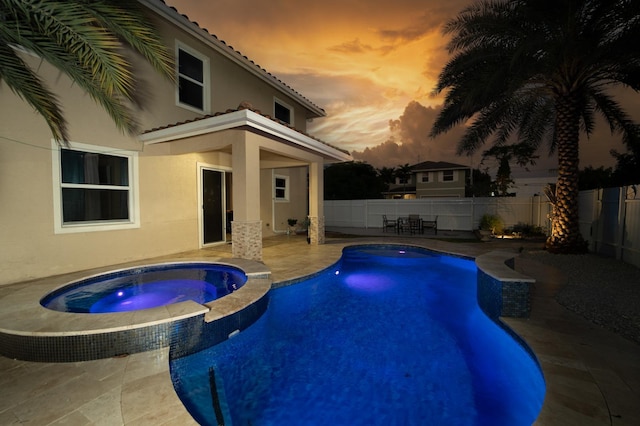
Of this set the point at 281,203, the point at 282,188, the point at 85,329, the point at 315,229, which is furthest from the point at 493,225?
the point at 85,329

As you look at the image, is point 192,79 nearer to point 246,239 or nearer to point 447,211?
point 246,239

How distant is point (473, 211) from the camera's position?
15945mm

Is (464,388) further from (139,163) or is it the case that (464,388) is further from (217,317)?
(139,163)

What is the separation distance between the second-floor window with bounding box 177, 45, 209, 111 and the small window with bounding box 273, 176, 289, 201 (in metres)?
5.04

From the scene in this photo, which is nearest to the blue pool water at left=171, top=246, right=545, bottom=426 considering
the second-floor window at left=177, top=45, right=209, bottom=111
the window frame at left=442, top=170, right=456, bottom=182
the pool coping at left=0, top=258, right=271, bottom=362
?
the pool coping at left=0, top=258, right=271, bottom=362

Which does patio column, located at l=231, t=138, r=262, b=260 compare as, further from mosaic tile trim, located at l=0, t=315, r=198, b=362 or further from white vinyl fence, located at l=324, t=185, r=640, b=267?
white vinyl fence, located at l=324, t=185, r=640, b=267

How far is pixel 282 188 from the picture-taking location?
13789 mm

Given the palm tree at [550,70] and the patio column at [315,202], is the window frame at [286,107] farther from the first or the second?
the palm tree at [550,70]

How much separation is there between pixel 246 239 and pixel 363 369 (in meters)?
4.33

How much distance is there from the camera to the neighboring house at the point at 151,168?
5531 mm

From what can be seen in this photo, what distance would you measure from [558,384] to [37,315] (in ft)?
20.1

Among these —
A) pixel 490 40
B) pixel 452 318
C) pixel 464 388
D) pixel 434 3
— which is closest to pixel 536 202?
pixel 490 40

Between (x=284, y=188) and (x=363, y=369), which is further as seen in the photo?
(x=284, y=188)

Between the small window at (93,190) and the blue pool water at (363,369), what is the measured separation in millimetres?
4735
